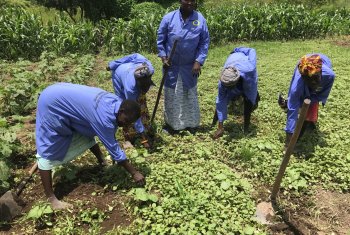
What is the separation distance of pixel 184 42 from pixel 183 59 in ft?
0.90

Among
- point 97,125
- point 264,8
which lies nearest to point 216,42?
point 264,8

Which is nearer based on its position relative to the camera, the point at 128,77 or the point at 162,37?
the point at 128,77

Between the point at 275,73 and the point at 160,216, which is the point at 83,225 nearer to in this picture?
the point at 160,216

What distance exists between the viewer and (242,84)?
5219 mm

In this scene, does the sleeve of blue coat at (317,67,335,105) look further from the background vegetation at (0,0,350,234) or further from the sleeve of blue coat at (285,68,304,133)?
the background vegetation at (0,0,350,234)

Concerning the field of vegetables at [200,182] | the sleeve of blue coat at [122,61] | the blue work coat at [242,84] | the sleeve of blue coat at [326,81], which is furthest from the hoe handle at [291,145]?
the sleeve of blue coat at [122,61]

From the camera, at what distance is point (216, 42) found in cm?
1306

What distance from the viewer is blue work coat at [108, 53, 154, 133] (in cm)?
445

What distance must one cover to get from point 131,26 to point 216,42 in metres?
3.29

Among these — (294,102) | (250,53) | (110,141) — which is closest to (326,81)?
(294,102)

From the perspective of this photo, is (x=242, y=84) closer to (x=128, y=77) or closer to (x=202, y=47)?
(x=202, y=47)

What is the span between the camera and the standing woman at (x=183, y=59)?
5.08 m

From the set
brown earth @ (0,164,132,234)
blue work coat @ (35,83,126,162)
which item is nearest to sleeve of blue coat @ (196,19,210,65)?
blue work coat @ (35,83,126,162)

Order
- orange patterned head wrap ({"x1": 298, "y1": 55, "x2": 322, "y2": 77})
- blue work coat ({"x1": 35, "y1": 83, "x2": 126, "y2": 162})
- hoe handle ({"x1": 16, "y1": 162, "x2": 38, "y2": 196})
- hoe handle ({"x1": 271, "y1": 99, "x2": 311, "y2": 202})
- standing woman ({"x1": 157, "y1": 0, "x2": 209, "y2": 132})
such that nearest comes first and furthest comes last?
hoe handle ({"x1": 271, "y1": 99, "x2": 311, "y2": 202}), blue work coat ({"x1": 35, "y1": 83, "x2": 126, "y2": 162}), hoe handle ({"x1": 16, "y1": 162, "x2": 38, "y2": 196}), orange patterned head wrap ({"x1": 298, "y1": 55, "x2": 322, "y2": 77}), standing woman ({"x1": 157, "y1": 0, "x2": 209, "y2": 132})
